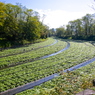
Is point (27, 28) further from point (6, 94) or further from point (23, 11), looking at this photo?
point (6, 94)

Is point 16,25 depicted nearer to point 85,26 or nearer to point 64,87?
point 64,87

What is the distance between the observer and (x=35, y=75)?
13.2 m

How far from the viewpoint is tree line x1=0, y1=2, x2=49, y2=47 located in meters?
36.3

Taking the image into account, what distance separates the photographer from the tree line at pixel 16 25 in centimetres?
3634

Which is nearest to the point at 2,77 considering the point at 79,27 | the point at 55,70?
the point at 55,70

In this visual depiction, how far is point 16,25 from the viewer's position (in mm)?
39062

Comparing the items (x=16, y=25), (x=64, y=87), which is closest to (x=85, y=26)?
(x=16, y=25)

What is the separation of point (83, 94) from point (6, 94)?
668cm

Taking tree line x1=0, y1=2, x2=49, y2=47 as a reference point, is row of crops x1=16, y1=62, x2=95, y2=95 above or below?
below

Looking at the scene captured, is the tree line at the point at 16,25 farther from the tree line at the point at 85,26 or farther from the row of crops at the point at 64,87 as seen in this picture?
the tree line at the point at 85,26

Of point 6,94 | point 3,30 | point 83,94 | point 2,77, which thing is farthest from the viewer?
point 3,30

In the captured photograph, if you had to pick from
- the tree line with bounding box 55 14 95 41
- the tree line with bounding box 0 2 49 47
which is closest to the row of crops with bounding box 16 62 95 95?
the tree line with bounding box 0 2 49 47

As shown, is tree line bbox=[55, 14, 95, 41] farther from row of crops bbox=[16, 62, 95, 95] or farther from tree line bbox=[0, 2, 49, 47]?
row of crops bbox=[16, 62, 95, 95]

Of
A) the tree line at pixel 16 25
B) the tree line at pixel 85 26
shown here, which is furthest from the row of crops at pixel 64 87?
the tree line at pixel 85 26
